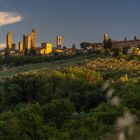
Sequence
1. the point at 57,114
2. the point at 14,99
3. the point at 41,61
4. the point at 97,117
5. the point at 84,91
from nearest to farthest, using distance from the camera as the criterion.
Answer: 1. the point at 97,117
2. the point at 57,114
3. the point at 84,91
4. the point at 14,99
5. the point at 41,61

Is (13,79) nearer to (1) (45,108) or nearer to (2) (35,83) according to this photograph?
(2) (35,83)

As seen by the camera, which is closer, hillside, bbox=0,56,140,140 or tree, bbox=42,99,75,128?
hillside, bbox=0,56,140,140

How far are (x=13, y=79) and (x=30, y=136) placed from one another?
4495 centimetres

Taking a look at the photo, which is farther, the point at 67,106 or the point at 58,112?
the point at 67,106

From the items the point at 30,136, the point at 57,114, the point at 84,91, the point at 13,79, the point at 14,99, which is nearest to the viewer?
the point at 30,136

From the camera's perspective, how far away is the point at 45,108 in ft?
174

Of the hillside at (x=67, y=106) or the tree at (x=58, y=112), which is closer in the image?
the hillside at (x=67, y=106)

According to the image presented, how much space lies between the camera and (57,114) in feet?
168

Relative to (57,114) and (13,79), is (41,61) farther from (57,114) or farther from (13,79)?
(57,114)

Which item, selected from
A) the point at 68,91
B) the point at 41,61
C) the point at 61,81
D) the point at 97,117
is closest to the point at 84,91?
the point at 68,91

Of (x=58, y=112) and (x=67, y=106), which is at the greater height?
(x=67, y=106)

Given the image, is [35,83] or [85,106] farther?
[35,83]

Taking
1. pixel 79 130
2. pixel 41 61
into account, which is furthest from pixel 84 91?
pixel 41 61

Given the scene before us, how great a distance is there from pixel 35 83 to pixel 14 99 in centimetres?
615
